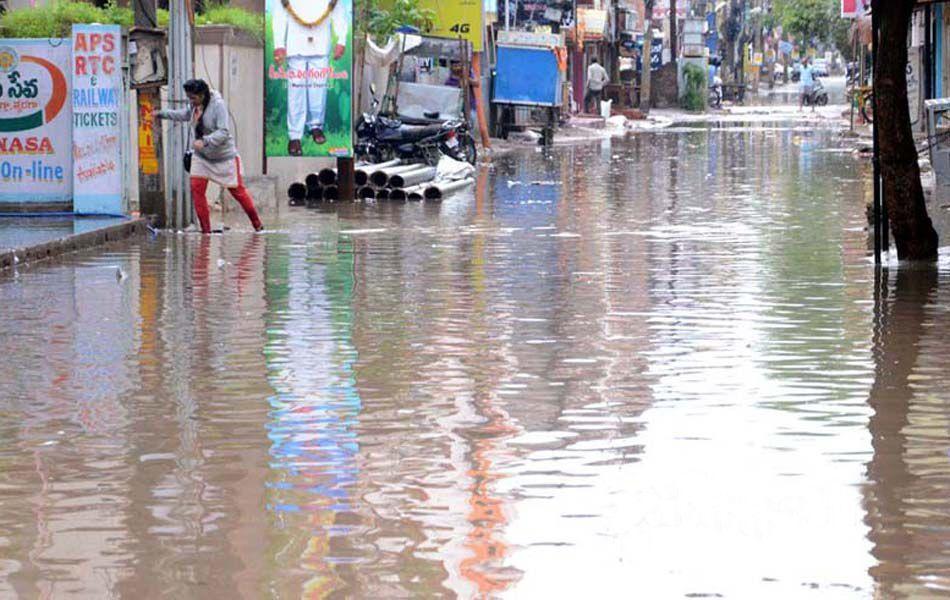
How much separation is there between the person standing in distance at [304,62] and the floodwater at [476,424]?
6.95 m

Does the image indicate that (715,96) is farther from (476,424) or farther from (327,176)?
(476,424)

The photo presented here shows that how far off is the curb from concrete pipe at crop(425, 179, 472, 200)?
6137 millimetres

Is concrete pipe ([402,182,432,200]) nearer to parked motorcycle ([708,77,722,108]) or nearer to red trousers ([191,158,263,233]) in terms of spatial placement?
red trousers ([191,158,263,233])

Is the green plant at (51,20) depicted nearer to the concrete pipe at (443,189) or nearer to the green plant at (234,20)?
the green plant at (234,20)

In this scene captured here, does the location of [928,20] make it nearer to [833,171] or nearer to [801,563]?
[833,171]

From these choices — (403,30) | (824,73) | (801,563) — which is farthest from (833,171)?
(824,73)

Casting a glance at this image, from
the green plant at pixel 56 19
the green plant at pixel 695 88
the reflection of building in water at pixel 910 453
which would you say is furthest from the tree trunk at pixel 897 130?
the green plant at pixel 695 88

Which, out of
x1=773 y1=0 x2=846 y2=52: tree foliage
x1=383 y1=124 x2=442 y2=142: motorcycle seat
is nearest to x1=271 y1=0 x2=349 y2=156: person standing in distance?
x1=383 y1=124 x2=442 y2=142: motorcycle seat

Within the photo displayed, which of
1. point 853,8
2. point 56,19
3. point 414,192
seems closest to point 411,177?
point 414,192

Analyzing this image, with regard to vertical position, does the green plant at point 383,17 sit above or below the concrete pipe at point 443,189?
above

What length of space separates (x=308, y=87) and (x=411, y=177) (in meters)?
2.35

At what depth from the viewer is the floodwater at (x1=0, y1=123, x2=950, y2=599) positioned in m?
5.62

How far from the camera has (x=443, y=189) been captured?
24.5m

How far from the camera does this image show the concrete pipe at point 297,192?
79.1ft
